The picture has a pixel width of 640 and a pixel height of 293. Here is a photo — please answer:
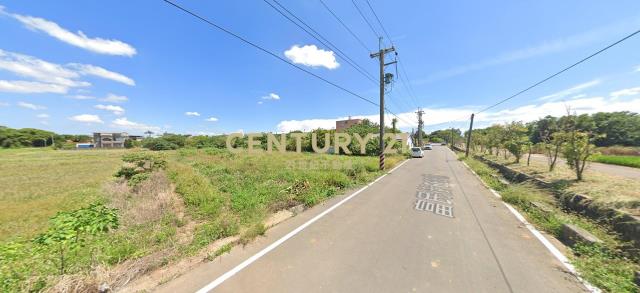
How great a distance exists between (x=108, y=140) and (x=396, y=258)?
118 meters

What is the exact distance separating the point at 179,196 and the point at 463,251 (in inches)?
338

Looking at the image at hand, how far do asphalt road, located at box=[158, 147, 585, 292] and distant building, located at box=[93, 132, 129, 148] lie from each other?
102 metres

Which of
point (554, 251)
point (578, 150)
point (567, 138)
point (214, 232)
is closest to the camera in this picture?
point (554, 251)

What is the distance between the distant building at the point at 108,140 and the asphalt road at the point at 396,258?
335 ft

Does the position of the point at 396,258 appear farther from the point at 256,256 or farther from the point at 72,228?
the point at 72,228

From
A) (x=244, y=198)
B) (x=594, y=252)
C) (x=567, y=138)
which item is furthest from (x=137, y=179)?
(x=567, y=138)

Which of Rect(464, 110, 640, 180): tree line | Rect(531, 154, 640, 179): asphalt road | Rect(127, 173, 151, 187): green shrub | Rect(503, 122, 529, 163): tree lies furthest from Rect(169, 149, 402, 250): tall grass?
Rect(503, 122, 529, 163): tree

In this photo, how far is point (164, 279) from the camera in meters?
3.06

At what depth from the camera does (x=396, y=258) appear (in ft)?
11.9

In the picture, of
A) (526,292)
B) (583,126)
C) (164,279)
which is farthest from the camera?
(583,126)

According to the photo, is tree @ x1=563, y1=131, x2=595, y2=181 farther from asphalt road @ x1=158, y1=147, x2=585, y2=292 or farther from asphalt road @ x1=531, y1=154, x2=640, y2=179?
asphalt road @ x1=158, y1=147, x2=585, y2=292

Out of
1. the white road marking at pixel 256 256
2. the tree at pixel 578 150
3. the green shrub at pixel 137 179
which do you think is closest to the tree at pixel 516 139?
the tree at pixel 578 150

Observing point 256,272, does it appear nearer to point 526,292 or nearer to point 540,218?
point 526,292

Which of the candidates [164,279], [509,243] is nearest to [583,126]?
[509,243]
